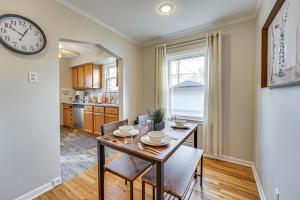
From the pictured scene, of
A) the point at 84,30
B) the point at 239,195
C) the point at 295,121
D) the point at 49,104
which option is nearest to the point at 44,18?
the point at 84,30

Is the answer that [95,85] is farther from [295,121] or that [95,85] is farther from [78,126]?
[295,121]

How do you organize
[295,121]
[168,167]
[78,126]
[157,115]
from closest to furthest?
[295,121] → [168,167] → [157,115] → [78,126]

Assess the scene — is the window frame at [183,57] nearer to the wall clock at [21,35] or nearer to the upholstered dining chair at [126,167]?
the upholstered dining chair at [126,167]

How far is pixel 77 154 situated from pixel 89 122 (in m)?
1.29

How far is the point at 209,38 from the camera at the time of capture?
2.38 metres

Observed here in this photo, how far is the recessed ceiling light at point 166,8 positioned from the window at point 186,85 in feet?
3.11

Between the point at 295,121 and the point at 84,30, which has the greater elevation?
the point at 84,30

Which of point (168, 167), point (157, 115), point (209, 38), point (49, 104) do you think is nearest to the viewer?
point (168, 167)

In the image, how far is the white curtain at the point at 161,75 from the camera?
2895mm

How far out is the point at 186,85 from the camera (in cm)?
277

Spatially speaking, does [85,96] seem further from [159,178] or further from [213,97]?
[159,178]

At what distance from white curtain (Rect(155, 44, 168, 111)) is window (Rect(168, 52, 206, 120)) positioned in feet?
0.44

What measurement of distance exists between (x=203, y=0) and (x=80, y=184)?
2.89 m

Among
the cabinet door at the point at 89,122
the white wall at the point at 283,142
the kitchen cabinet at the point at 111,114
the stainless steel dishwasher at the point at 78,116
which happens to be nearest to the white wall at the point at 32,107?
the kitchen cabinet at the point at 111,114
